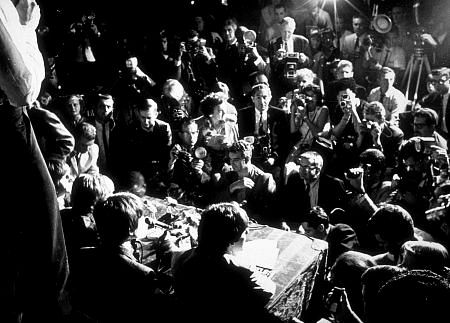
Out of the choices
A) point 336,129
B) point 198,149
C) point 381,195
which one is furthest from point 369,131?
point 198,149

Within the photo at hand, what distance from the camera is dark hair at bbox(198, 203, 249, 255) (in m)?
1.96

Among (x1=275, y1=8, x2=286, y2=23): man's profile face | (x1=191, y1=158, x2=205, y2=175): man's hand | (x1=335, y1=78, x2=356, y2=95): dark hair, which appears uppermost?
(x1=275, y1=8, x2=286, y2=23): man's profile face

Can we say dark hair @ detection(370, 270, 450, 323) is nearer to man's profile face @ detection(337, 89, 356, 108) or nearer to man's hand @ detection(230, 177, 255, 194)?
man's hand @ detection(230, 177, 255, 194)

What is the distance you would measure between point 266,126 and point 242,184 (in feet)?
4.24

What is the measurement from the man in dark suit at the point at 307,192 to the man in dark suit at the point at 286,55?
193 cm

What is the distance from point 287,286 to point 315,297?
546mm

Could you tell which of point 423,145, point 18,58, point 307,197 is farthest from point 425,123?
point 18,58

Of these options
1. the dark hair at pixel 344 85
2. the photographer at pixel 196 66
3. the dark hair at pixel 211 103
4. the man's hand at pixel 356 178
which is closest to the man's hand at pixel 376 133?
the dark hair at pixel 344 85

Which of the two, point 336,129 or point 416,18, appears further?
point 416,18

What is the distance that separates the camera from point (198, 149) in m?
4.12

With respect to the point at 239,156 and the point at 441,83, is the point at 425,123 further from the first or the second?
the point at 239,156

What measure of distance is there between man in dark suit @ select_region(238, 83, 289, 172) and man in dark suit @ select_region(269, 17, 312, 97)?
73cm

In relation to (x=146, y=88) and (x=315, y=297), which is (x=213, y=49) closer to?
(x=146, y=88)

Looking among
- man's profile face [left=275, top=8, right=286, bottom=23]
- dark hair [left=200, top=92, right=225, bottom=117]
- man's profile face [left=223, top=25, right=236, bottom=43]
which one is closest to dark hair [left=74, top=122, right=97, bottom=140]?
dark hair [left=200, top=92, right=225, bottom=117]
